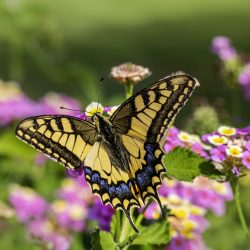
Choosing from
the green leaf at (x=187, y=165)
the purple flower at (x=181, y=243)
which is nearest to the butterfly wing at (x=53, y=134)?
the green leaf at (x=187, y=165)

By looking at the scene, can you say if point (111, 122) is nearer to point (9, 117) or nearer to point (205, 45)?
point (9, 117)

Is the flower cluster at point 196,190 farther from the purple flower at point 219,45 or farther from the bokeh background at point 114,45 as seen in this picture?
the purple flower at point 219,45

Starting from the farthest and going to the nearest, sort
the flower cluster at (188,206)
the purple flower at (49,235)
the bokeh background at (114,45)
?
the bokeh background at (114,45), the purple flower at (49,235), the flower cluster at (188,206)

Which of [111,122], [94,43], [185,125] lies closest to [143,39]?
[94,43]

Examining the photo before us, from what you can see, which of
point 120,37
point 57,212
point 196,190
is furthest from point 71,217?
point 120,37

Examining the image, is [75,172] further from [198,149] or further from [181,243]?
[181,243]

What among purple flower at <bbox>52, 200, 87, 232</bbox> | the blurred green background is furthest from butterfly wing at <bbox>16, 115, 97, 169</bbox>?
the blurred green background

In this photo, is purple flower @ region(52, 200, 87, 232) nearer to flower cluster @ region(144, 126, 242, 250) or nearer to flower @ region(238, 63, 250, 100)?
flower cluster @ region(144, 126, 242, 250)
